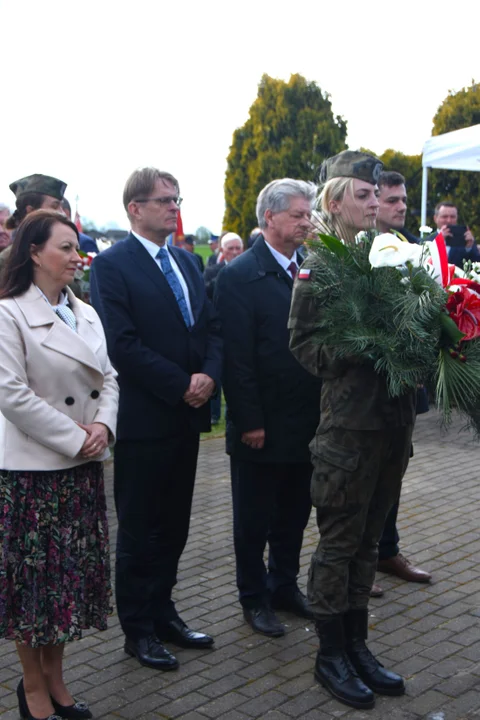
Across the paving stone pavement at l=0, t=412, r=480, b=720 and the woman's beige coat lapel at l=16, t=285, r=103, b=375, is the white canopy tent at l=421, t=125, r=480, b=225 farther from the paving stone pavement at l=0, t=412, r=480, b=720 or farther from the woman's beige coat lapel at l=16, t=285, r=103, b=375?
the woman's beige coat lapel at l=16, t=285, r=103, b=375

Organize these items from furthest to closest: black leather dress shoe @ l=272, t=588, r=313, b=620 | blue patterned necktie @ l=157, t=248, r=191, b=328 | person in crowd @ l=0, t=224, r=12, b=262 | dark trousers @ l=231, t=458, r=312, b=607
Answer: person in crowd @ l=0, t=224, r=12, b=262
black leather dress shoe @ l=272, t=588, r=313, b=620
dark trousers @ l=231, t=458, r=312, b=607
blue patterned necktie @ l=157, t=248, r=191, b=328

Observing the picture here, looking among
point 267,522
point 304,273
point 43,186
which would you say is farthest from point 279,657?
point 43,186

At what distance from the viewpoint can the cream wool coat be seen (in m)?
3.34

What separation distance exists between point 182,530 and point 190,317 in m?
1.06

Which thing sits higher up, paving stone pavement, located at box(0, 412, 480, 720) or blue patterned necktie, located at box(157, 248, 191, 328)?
blue patterned necktie, located at box(157, 248, 191, 328)

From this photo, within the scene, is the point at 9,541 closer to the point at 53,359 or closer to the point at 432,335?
the point at 53,359

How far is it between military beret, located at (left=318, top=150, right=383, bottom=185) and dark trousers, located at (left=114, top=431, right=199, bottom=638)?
56.0 inches

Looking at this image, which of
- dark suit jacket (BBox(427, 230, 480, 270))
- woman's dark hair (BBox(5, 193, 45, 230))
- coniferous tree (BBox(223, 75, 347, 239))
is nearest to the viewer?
woman's dark hair (BBox(5, 193, 45, 230))

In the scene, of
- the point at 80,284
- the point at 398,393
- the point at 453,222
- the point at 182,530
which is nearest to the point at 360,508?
the point at 398,393

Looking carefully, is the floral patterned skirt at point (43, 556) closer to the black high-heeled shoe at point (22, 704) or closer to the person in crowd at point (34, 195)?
the black high-heeled shoe at point (22, 704)

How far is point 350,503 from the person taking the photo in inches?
145

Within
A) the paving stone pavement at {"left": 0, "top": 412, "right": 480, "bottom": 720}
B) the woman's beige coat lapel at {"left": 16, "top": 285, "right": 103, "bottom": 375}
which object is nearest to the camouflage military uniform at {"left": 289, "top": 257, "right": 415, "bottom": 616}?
the paving stone pavement at {"left": 0, "top": 412, "right": 480, "bottom": 720}

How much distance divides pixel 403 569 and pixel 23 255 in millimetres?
2937

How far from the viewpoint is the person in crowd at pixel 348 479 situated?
→ 3.65 metres
